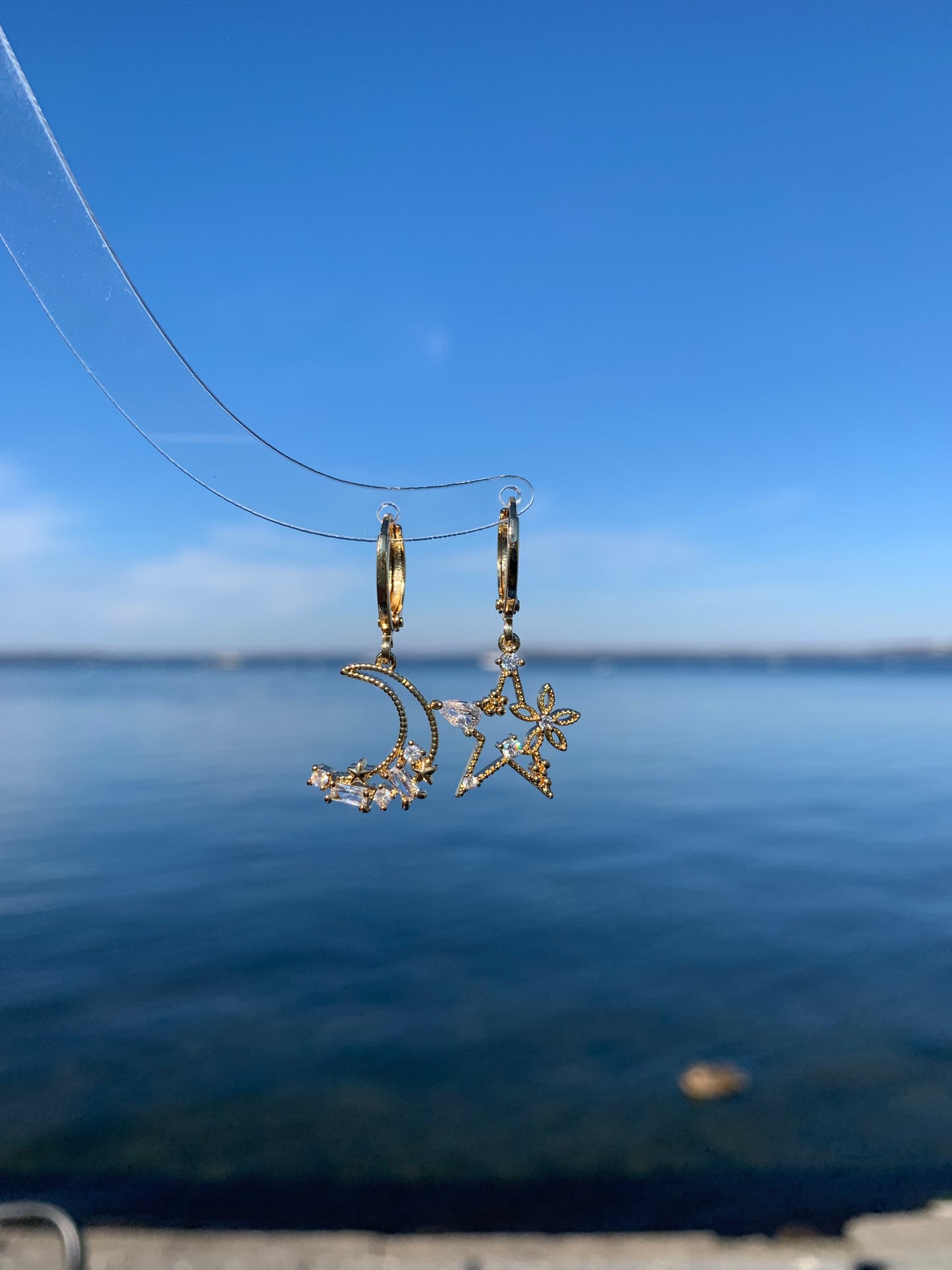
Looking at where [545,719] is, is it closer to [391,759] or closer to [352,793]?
[391,759]

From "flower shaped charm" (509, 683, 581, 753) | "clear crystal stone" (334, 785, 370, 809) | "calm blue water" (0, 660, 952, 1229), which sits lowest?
"calm blue water" (0, 660, 952, 1229)

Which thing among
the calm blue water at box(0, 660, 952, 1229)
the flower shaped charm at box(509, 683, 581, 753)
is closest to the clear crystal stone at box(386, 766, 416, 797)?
the flower shaped charm at box(509, 683, 581, 753)

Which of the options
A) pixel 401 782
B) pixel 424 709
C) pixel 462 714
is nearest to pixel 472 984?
pixel 401 782

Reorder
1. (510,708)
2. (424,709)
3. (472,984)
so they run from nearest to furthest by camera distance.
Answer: (424,709)
(510,708)
(472,984)

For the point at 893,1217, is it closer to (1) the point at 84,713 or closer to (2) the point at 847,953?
(2) the point at 847,953

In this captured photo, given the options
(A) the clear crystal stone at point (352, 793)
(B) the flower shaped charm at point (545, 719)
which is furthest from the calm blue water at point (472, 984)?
(B) the flower shaped charm at point (545, 719)

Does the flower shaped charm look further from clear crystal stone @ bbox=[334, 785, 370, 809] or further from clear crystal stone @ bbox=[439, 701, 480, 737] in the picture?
clear crystal stone @ bbox=[334, 785, 370, 809]

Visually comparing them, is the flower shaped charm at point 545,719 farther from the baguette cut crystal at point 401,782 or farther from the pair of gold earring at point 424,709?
the baguette cut crystal at point 401,782
